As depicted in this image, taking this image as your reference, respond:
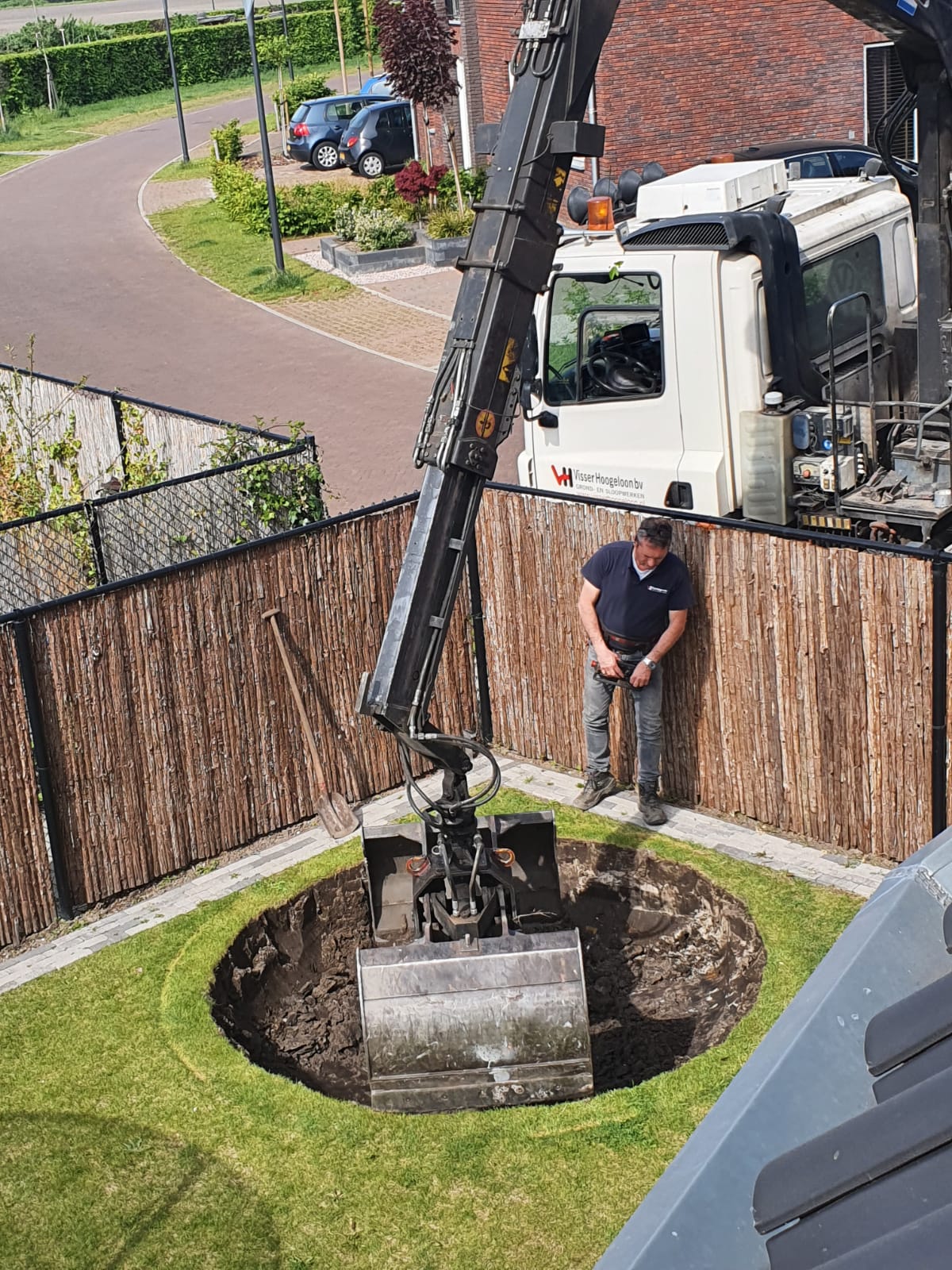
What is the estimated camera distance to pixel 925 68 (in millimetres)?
8953

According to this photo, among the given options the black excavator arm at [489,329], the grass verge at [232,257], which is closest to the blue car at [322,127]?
the grass verge at [232,257]

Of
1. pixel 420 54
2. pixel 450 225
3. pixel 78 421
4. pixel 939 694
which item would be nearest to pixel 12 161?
pixel 420 54

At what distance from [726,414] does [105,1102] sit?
592 centimetres

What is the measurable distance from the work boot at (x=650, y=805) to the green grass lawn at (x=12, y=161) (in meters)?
40.2

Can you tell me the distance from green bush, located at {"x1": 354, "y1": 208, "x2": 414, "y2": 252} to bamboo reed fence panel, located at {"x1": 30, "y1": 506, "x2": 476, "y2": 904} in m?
19.4

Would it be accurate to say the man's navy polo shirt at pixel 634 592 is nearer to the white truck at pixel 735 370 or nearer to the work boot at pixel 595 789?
the work boot at pixel 595 789

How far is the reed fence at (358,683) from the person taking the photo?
8.77 m

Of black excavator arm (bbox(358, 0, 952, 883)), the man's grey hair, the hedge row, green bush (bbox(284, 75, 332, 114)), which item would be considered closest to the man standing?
the man's grey hair

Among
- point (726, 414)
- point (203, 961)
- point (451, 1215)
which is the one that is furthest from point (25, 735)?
point (726, 414)

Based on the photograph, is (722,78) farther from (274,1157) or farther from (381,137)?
(274,1157)

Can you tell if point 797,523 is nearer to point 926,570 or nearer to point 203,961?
point 926,570

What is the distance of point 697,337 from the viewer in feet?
33.8

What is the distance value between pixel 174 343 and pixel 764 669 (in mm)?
18947

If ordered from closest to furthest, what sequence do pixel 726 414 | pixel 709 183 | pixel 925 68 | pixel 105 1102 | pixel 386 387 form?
pixel 105 1102 → pixel 925 68 → pixel 726 414 → pixel 709 183 → pixel 386 387
